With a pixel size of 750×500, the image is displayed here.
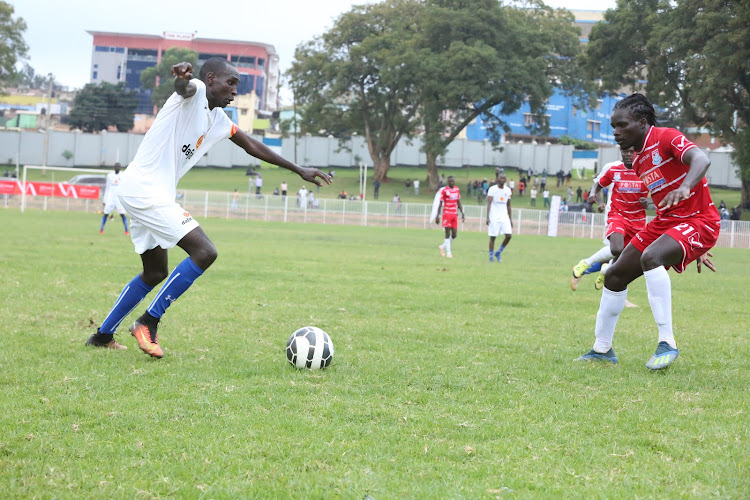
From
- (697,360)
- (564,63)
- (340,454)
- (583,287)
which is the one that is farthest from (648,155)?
(564,63)

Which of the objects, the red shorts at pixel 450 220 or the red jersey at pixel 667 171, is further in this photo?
the red shorts at pixel 450 220

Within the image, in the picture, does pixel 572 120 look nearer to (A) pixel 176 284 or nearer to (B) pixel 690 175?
(B) pixel 690 175

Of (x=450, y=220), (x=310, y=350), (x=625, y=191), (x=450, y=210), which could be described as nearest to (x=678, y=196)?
(x=310, y=350)

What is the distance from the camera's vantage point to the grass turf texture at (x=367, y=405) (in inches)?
134

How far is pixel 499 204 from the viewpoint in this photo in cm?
2016

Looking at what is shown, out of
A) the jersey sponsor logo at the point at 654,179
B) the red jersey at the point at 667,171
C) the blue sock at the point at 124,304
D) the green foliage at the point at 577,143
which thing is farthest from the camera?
the green foliage at the point at 577,143

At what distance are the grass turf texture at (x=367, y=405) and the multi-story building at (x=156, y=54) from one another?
382ft

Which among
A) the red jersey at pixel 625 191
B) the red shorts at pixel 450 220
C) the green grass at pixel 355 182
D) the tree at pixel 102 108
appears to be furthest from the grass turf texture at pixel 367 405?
the tree at pixel 102 108

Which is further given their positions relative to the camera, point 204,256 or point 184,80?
point 204,256

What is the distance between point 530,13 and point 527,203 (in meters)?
15.7

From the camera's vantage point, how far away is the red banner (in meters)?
38.7

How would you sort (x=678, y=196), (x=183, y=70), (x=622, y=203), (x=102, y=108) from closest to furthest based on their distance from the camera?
(x=678, y=196)
(x=183, y=70)
(x=622, y=203)
(x=102, y=108)

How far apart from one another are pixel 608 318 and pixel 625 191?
2.98 meters

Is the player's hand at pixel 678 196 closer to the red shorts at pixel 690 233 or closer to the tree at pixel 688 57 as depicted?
the red shorts at pixel 690 233
